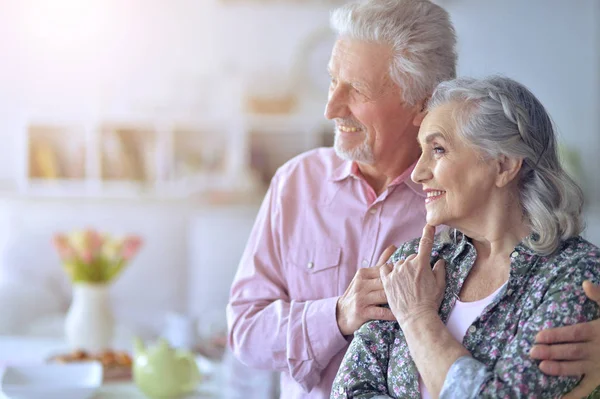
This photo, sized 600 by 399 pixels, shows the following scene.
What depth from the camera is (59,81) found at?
4.79 meters

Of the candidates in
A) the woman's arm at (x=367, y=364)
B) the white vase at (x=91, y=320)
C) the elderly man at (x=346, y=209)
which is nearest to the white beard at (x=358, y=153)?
the elderly man at (x=346, y=209)

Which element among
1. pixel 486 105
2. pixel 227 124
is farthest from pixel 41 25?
pixel 486 105

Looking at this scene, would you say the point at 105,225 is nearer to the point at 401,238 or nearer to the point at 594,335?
the point at 401,238

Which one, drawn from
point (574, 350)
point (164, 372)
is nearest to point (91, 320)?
point (164, 372)

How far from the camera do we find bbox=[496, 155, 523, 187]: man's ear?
1340 mm

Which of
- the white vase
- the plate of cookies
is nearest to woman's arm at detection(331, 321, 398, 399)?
the plate of cookies

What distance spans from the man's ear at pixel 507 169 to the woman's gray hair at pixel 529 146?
0.04 ft

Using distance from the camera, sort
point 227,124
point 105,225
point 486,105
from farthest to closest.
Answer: point 227,124, point 105,225, point 486,105

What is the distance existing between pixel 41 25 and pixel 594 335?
13.7ft

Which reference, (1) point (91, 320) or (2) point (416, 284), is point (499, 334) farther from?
(1) point (91, 320)

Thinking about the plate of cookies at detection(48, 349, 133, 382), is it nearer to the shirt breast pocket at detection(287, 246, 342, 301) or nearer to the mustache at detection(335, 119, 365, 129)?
the shirt breast pocket at detection(287, 246, 342, 301)

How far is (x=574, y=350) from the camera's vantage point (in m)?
1.22

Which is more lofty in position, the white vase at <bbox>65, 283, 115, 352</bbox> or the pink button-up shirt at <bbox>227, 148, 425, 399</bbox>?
the pink button-up shirt at <bbox>227, 148, 425, 399</bbox>

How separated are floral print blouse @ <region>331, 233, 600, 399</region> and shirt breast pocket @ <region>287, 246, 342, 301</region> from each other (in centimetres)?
23
